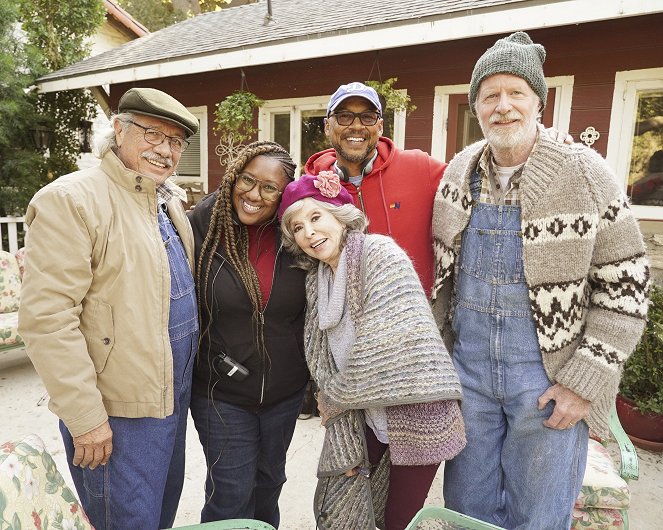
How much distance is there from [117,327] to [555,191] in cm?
154

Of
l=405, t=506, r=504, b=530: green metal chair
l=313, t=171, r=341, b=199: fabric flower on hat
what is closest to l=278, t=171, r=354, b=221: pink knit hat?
l=313, t=171, r=341, b=199: fabric flower on hat

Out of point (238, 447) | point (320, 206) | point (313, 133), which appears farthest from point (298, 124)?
point (238, 447)

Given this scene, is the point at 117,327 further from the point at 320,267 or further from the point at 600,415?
the point at 600,415

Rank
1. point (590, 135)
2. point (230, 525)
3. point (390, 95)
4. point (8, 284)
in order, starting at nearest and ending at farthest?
1. point (230, 525)
2. point (590, 135)
3. point (8, 284)
4. point (390, 95)

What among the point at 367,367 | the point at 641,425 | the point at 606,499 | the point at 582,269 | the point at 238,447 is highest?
the point at 582,269

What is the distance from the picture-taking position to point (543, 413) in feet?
5.61

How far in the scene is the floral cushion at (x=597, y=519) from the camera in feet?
7.14

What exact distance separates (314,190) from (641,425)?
3.20m

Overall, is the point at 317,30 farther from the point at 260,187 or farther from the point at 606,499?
the point at 606,499

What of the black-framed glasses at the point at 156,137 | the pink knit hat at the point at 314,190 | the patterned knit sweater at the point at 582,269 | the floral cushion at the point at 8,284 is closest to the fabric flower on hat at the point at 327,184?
the pink knit hat at the point at 314,190

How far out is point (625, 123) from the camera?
14.3 ft

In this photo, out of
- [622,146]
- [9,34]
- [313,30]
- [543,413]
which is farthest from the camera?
[9,34]

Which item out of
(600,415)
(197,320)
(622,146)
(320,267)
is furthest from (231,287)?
(622,146)

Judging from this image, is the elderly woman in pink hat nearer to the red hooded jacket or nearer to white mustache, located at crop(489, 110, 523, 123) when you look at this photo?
the red hooded jacket
